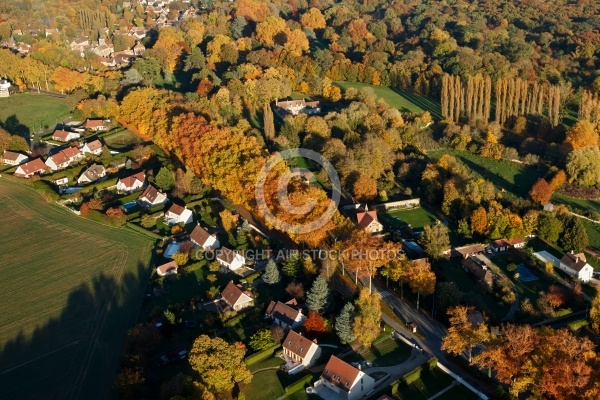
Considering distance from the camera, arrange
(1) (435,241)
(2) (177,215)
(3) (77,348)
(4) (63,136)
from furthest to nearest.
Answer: (4) (63,136) → (2) (177,215) → (1) (435,241) → (3) (77,348)

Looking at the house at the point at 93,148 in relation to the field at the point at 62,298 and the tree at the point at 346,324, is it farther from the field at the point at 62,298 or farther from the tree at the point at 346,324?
the tree at the point at 346,324

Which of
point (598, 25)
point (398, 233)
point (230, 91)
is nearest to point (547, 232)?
point (398, 233)

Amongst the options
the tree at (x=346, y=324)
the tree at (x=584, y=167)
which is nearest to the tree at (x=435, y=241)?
the tree at (x=346, y=324)

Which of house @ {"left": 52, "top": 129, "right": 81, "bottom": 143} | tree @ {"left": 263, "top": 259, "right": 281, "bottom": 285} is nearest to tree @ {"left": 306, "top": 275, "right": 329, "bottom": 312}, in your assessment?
tree @ {"left": 263, "top": 259, "right": 281, "bottom": 285}

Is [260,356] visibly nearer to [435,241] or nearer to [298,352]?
[298,352]

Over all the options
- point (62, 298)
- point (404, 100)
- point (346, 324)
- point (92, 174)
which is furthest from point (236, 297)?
point (404, 100)

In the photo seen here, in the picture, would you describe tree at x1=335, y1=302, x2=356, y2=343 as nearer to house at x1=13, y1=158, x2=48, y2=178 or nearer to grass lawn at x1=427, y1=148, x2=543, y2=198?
grass lawn at x1=427, y1=148, x2=543, y2=198
